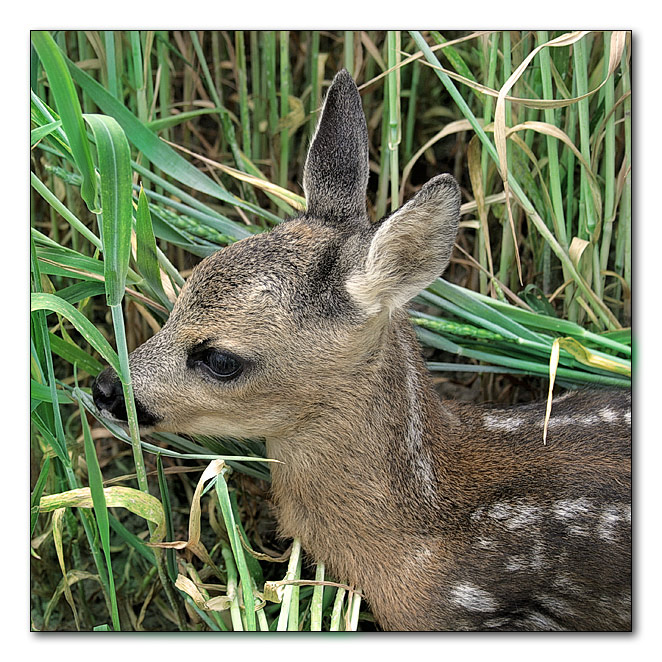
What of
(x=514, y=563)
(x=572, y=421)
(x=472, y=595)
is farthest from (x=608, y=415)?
(x=472, y=595)

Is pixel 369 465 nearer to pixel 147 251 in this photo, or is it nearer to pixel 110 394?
pixel 110 394

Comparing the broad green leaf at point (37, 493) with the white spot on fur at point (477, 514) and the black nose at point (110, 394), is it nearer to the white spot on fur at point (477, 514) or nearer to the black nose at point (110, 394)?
the black nose at point (110, 394)

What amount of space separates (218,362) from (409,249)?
1.79 ft

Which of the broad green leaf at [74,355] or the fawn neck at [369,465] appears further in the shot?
the broad green leaf at [74,355]

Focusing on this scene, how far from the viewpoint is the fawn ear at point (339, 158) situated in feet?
8.14

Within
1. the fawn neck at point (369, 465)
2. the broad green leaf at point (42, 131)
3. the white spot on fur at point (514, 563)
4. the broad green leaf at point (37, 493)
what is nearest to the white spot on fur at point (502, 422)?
the fawn neck at point (369, 465)

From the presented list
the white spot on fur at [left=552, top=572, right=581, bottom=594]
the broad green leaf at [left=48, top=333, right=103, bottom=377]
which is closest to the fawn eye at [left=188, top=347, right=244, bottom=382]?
the broad green leaf at [left=48, top=333, right=103, bottom=377]

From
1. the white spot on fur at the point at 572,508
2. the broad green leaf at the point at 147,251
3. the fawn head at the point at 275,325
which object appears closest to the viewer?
the fawn head at the point at 275,325

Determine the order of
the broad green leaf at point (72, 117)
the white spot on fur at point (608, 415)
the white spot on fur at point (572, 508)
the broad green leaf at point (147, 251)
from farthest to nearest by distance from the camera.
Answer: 1. the white spot on fur at point (608, 415)
2. the white spot on fur at point (572, 508)
3. the broad green leaf at point (147, 251)
4. the broad green leaf at point (72, 117)

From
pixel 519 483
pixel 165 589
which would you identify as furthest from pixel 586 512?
pixel 165 589

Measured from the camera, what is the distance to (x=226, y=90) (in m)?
3.37

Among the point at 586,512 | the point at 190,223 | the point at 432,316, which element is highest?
the point at 190,223
